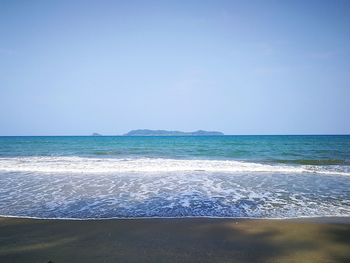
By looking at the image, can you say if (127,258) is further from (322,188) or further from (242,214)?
(322,188)

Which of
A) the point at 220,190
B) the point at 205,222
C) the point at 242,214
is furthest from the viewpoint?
the point at 220,190

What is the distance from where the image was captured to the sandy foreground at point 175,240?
439 centimetres

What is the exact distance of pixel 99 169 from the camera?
58.3ft

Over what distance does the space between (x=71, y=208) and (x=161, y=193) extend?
3387 mm

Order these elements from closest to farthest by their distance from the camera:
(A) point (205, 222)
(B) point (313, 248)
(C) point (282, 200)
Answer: (B) point (313, 248)
(A) point (205, 222)
(C) point (282, 200)

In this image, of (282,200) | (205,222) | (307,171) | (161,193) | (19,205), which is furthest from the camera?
(307,171)

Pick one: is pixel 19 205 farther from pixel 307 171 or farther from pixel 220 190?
Answer: pixel 307 171

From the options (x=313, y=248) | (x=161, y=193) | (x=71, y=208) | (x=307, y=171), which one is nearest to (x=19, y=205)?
(x=71, y=208)

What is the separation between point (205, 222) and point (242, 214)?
1397 millimetres

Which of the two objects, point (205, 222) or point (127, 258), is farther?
point (205, 222)

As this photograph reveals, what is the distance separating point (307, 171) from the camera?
1706 cm

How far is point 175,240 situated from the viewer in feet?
16.9

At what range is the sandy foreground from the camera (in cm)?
439

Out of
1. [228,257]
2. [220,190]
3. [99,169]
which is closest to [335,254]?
[228,257]
